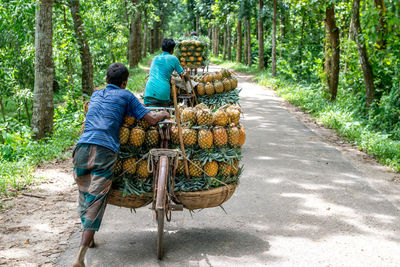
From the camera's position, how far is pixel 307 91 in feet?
53.4

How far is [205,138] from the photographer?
4.46 meters

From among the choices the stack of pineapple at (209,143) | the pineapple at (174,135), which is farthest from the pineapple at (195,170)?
the pineapple at (174,135)

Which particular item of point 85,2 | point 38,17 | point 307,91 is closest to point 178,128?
point 38,17

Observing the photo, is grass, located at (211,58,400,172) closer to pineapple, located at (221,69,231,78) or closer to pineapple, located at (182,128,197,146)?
pineapple, located at (221,69,231,78)

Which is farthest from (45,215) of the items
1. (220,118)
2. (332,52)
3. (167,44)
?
(332,52)

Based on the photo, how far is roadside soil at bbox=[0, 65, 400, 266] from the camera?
458 cm

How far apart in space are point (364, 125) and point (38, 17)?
8.43 meters

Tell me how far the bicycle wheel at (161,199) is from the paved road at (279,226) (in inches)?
7.7

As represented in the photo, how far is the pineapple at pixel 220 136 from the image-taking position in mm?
4512

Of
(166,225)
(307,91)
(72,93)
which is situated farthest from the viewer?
(307,91)

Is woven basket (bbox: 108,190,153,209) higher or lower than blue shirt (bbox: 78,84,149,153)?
lower

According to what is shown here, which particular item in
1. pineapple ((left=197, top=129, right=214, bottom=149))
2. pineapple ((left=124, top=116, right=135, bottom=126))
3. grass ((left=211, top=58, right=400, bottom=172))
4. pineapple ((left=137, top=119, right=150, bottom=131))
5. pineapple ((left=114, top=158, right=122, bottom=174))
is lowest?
grass ((left=211, top=58, right=400, bottom=172))

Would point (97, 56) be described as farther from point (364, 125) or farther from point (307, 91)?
point (364, 125)

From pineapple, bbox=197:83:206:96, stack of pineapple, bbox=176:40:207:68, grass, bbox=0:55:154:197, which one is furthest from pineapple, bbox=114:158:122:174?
stack of pineapple, bbox=176:40:207:68
